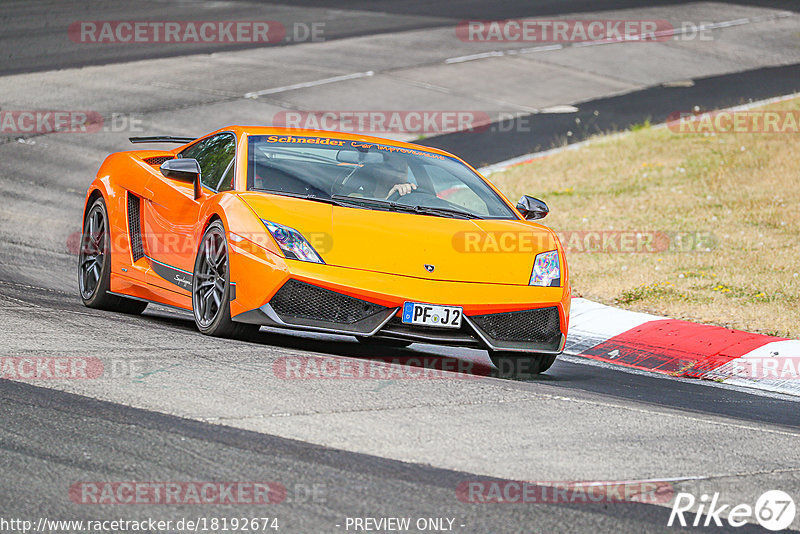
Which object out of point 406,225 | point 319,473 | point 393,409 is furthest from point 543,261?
point 319,473

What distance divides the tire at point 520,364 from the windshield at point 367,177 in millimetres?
957

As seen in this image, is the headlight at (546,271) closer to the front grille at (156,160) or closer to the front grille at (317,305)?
the front grille at (317,305)

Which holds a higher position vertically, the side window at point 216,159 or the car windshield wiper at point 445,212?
the side window at point 216,159

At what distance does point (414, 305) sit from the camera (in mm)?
6719

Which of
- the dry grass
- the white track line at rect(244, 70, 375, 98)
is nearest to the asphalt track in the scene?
the dry grass

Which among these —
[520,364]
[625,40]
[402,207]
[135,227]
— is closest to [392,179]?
[402,207]

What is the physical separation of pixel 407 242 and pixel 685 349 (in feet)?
9.22

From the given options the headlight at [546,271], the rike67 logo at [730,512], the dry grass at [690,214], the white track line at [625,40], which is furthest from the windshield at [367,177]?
the white track line at [625,40]

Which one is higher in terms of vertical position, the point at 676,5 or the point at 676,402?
the point at 676,5

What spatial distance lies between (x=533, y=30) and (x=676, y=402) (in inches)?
831

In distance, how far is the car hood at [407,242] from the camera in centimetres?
687

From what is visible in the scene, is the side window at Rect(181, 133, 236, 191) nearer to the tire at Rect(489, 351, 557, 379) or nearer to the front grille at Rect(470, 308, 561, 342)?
the front grille at Rect(470, 308, 561, 342)

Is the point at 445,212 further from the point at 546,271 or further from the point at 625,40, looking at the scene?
the point at 625,40

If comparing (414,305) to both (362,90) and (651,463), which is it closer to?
(651,463)
